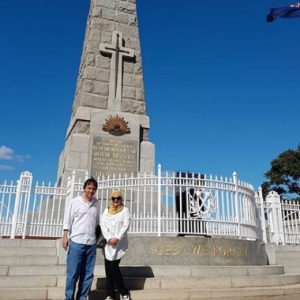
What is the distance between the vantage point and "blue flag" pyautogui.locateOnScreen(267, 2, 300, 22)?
13.6 m

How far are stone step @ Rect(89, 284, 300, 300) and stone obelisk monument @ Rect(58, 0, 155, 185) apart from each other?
247 inches

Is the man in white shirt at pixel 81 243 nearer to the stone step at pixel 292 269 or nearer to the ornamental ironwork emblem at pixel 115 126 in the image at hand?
the stone step at pixel 292 269

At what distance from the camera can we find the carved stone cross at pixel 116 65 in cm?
1230

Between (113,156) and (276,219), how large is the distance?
596 centimetres

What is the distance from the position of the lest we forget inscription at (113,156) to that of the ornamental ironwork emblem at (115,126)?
0.97 feet

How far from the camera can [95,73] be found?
40.8ft

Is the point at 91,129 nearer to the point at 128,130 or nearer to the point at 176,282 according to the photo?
the point at 128,130

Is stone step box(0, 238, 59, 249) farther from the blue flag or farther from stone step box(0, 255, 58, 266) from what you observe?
the blue flag

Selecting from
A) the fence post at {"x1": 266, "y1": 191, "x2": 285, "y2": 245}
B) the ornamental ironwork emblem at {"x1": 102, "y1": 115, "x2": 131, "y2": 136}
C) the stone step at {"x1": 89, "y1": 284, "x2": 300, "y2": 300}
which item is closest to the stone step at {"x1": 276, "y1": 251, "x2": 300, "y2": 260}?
the fence post at {"x1": 266, "y1": 191, "x2": 285, "y2": 245}

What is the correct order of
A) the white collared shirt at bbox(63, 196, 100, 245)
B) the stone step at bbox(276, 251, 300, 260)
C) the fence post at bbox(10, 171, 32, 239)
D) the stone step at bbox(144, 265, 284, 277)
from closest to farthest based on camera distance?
1. the white collared shirt at bbox(63, 196, 100, 245)
2. the stone step at bbox(144, 265, 284, 277)
3. the fence post at bbox(10, 171, 32, 239)
4. the stone step at bbox(276, 251, 300, 260)

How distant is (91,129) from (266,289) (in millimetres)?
7834

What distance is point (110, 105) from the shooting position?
1220cm

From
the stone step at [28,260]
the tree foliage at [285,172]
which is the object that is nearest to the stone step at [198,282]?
the stone step at [28,260]

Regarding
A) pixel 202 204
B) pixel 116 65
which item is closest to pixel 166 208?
pixel 202 204
